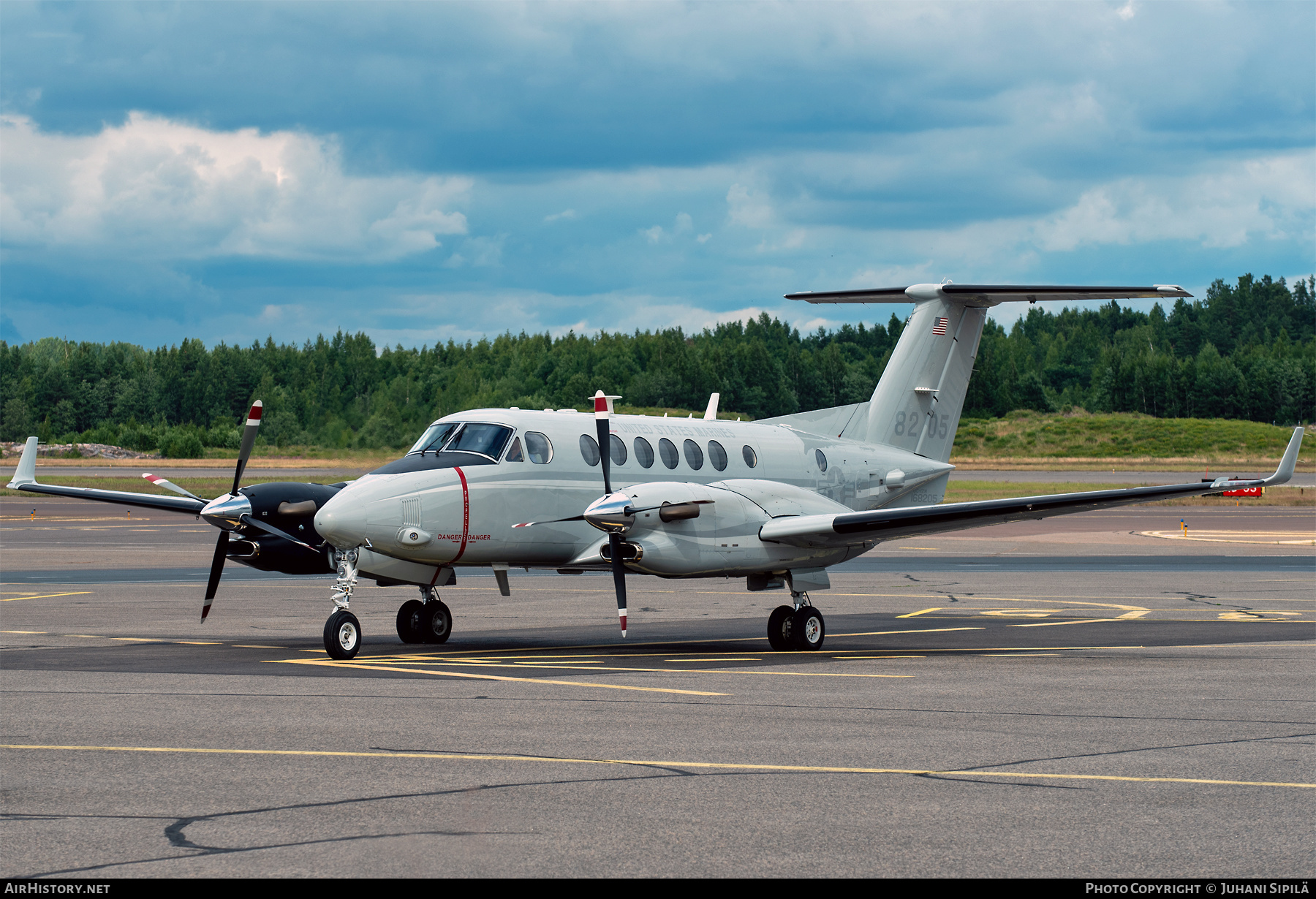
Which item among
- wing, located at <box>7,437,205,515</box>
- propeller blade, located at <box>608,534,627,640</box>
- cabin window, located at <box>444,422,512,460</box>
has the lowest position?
propeller blade, located at <box>608,534,627,640</box>

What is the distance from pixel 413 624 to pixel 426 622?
20 cm

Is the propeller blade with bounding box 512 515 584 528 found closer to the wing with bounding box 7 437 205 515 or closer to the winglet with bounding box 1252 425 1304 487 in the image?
the wing with bounding box 7 437 205 515

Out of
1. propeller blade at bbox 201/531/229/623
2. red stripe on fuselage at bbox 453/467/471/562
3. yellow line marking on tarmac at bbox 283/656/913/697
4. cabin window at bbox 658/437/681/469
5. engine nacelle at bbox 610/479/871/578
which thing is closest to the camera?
yellow line marking on tarmac at bbox 283/656/913/697

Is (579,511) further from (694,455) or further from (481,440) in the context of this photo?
(694,455)

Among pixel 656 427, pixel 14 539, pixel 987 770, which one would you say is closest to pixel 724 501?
pixel 656 427

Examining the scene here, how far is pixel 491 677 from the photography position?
1489 centimetres

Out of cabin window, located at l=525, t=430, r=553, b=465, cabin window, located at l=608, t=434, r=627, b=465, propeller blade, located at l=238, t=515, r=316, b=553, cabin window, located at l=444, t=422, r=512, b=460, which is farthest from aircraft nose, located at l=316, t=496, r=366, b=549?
cabin window, located at l=608, t=434, r=627, b=465

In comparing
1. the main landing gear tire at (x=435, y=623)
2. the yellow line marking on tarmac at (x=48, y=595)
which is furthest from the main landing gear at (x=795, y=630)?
the yellow line marking on tarmac at (x=48, y=595)

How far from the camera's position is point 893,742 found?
10617 mm

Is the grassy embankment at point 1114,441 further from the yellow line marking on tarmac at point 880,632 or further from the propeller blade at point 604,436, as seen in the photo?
the propeller blade at point 604,436

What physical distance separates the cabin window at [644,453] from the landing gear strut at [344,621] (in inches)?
179

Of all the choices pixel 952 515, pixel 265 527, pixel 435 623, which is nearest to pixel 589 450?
pixel 435 623

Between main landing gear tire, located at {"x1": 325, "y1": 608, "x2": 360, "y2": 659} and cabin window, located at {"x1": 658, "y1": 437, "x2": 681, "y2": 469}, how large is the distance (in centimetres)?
537

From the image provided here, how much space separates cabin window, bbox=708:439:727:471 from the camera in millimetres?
20141
